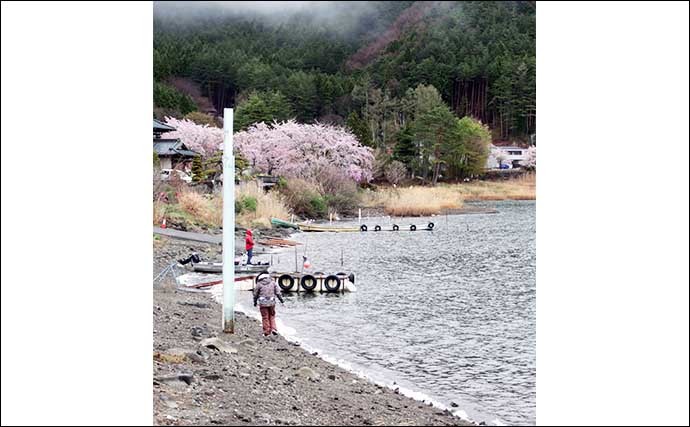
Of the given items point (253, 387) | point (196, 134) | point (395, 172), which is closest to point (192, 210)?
point (196, 134)

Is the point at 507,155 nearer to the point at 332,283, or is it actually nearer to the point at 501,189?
the point at 501,189

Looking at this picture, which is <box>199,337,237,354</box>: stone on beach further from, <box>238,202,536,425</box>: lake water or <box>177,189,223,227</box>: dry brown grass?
<box>177,189,223,227</box>: dry brown grass

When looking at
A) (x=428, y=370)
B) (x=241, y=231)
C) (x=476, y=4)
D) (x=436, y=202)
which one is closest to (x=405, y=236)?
(x=436, y=202)

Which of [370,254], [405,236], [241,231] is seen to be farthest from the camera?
[405,236]

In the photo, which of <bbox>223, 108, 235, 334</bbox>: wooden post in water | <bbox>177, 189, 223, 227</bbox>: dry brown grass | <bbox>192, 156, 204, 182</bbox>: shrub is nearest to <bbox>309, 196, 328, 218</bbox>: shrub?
<bbox>177, 189, 223, 227</bbox>: dry brown grass

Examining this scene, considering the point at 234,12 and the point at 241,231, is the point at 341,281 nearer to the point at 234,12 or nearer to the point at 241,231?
the point at 234,12

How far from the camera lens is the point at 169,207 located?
9781 millimetres

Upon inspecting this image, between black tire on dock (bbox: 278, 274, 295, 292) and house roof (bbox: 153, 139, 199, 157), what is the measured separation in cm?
289

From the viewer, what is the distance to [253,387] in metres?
3.48

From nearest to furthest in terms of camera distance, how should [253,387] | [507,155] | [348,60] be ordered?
[253,387], [348,60], [507,155]

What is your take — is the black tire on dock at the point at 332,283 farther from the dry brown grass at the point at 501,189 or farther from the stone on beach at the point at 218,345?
the dry brown grass at the point at 501,189

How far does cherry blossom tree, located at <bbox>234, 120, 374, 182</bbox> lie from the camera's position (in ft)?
36.2

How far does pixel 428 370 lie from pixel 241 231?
620 centimetres

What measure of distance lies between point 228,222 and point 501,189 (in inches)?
320
